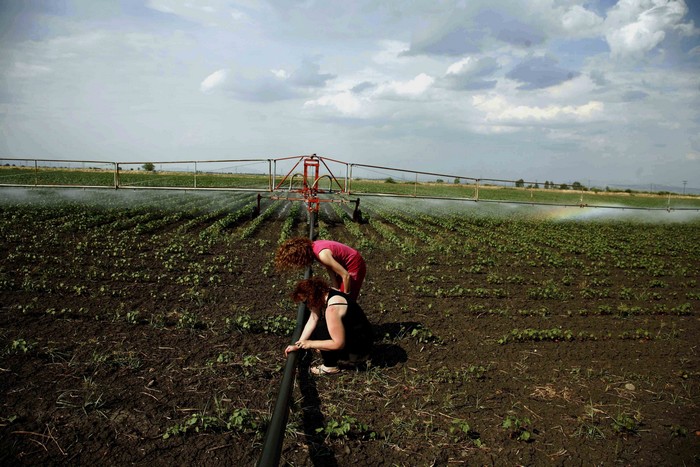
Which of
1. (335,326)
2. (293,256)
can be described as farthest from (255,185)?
(335,326)

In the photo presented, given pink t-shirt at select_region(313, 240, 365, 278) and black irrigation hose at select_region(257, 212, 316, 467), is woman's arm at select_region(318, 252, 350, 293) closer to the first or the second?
pink t-shirt at select_region(313, 240, 365, 278)

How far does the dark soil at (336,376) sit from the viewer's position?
12.6 feet

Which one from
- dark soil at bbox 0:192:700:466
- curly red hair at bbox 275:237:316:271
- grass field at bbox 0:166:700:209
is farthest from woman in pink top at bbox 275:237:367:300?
grass field at bbox 0:166:700:209

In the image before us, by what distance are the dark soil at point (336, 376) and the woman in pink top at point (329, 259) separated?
38.3 inches

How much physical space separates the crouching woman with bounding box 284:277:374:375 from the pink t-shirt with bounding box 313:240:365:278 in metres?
0.47

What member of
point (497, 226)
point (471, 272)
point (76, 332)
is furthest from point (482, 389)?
point (497, 226)

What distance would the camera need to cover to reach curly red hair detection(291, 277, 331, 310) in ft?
16.2

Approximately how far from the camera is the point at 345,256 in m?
5.66

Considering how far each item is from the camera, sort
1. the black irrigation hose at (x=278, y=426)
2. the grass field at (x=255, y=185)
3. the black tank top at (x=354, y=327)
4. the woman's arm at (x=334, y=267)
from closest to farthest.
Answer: the black irrigation hose at (x=278, y=426)
the black tank top at (x=354, y=327)
the woman's arm at (x=334, y=267)
the grass field at (x=255, y=185)

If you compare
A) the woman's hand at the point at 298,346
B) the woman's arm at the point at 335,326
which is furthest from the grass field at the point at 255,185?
the woman's hand at the point at 298,346

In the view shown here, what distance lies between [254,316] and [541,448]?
415 cm

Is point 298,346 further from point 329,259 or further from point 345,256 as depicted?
point 345,256

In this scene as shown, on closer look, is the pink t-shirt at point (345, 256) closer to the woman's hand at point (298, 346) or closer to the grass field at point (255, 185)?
the woman's hand at point (298, 346)

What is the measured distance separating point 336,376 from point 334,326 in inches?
22.7
